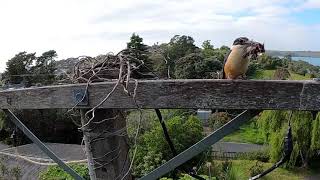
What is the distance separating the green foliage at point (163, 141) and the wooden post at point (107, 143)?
36.2ft

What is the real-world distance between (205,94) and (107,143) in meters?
0.56

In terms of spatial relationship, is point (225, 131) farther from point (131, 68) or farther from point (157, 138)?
point (157, 138)

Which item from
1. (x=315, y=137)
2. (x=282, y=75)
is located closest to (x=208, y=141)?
(x=282, y=75)

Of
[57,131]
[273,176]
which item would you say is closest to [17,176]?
[57,131]

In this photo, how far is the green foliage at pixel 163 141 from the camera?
13391mm

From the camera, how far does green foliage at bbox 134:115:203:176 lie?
13.4m

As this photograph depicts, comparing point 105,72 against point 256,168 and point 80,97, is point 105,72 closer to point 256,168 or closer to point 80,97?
point 80,97

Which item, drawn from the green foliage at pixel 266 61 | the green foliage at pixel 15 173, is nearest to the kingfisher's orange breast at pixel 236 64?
the green foliage at pixel 266 61

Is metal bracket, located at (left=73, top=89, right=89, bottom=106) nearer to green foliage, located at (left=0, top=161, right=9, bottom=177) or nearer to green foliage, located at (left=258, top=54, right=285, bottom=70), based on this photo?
green foliage, located at (left=258, top=54, right=285, bottom=70)

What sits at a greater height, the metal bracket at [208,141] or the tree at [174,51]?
the tree at [174,51]

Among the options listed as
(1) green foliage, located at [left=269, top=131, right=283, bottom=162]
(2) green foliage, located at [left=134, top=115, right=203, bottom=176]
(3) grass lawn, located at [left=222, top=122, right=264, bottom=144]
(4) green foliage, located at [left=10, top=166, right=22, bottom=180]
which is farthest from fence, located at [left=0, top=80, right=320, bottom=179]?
(3) grass lawn, located at [left=222, top=122, right=264, bottom=144]

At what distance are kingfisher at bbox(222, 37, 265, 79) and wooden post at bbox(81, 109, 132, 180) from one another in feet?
1.87

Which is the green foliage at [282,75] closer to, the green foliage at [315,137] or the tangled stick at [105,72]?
the tangled stick at [105,72]

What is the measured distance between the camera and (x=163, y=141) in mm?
13812
